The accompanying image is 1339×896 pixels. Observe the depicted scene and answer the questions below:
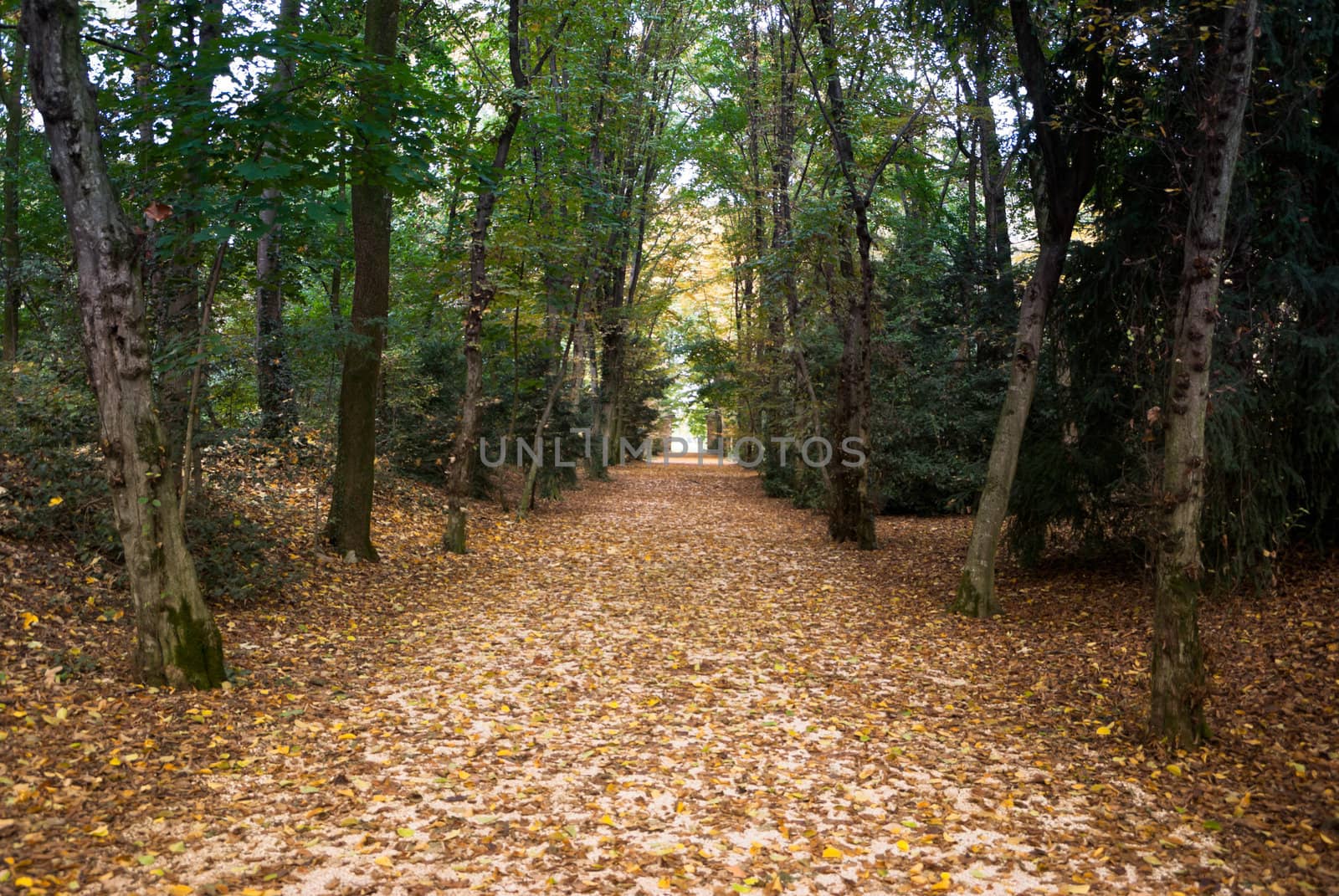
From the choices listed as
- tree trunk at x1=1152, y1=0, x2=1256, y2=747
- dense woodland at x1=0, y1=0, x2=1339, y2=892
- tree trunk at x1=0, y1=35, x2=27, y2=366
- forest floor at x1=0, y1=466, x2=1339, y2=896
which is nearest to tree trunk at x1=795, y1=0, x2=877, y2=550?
dense woodland at x1=0, y1=0, x2=1339, y2=892

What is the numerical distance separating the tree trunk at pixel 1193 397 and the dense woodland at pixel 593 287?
0.02m

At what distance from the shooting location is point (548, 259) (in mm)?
13992

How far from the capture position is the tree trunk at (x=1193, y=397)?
15.8ft

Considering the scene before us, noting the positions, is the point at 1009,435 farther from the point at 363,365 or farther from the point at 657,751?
the point at 363,365

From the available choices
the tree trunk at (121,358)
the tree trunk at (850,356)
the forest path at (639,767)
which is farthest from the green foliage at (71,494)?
the tree trunk at (850,356)

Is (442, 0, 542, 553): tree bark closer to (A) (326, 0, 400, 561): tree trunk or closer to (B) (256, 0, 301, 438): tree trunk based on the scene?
(A) (326, 0, 400, 561): tree trunk

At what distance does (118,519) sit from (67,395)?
9.13 feet

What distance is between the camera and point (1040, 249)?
8586 mm

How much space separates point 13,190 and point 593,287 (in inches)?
386

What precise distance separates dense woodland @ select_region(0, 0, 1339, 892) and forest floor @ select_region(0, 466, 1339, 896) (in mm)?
400

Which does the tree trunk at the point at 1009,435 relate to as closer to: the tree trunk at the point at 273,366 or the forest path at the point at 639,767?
the forest path at the point at 639,767

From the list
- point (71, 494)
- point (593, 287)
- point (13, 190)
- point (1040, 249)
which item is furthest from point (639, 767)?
point (13, 190)

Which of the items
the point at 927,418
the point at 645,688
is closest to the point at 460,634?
the point at 645,688

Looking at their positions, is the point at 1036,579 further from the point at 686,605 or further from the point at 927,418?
the point at 927,418
